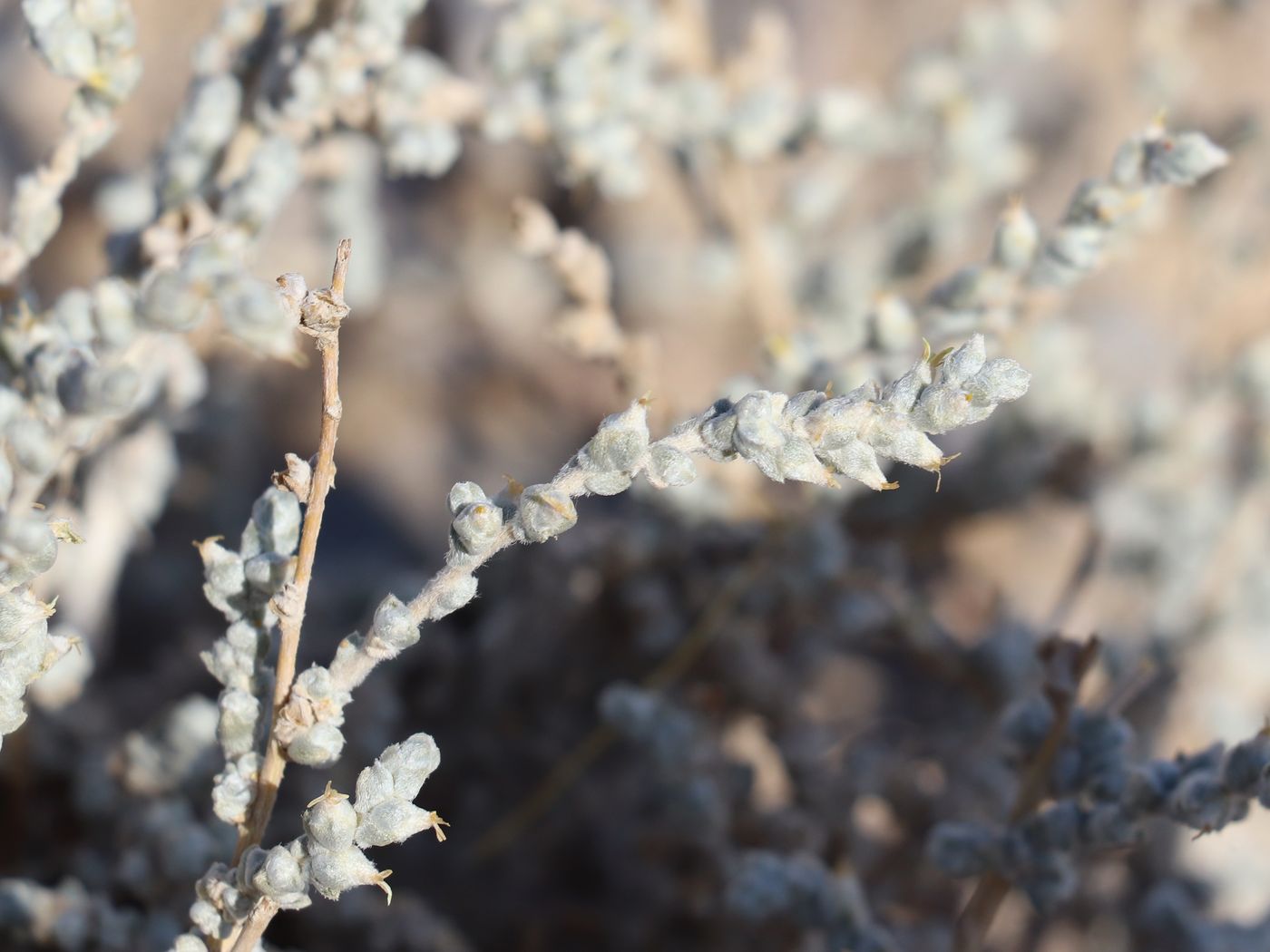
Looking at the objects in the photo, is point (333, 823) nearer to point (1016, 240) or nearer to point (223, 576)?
point (223, 576)

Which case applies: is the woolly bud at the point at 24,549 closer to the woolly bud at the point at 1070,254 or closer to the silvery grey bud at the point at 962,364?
the silvery grey bud at the point at 962,364

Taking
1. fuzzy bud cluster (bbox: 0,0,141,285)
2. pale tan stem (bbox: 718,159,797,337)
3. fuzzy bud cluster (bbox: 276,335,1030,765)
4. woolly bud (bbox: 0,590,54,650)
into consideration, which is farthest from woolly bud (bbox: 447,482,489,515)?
pale tan stem (bbox: 718,159,797,337)

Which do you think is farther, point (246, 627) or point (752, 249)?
point (752, 249)

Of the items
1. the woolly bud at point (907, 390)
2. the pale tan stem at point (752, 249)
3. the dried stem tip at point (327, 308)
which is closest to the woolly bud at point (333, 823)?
the dried stem tip at point (327, 308)

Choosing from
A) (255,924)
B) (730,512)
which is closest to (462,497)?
(255,924)

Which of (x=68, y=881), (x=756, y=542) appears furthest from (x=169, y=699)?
(x=756, y=542)

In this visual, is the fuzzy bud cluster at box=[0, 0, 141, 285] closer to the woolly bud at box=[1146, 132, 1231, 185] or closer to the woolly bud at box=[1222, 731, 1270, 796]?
the woolly bud at box=[1146, 132, 1231, 185]
